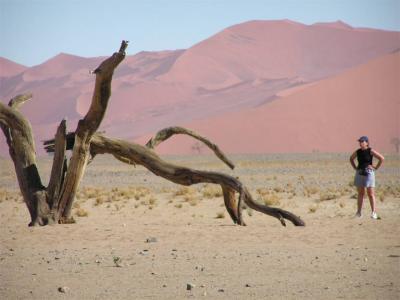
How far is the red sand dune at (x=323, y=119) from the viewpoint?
104 meters

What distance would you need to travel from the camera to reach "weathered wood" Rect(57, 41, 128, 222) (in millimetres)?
12102

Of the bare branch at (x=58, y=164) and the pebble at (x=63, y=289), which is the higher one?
the bare branch at (x=58, y=164)

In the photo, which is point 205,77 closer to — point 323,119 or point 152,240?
point 323,119

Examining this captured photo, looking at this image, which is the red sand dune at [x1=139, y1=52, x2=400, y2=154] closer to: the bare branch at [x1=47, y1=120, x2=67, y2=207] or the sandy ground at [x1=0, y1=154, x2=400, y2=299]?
the sandy ground at [x1=0, y1=154, x2=400, y2=299]

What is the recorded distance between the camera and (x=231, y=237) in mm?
12125

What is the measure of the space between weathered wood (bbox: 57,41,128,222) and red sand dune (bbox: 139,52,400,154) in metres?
88.2

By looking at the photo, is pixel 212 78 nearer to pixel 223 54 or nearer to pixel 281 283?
pixel 223 54

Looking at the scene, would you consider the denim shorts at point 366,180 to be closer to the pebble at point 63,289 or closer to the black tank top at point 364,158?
the black tank top at point 364,158

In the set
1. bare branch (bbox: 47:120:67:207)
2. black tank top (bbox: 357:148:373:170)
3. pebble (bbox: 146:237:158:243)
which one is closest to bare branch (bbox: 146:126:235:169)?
bare branch (bbox: 47:120:67:207)

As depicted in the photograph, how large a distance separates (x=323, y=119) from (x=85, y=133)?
9822 cm

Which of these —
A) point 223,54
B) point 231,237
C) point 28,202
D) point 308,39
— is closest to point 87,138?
point 28,202

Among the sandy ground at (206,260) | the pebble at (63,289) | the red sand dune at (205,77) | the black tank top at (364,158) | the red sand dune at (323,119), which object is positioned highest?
the red sand dune at (205,77)

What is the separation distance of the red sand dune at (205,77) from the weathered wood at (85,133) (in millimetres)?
113999

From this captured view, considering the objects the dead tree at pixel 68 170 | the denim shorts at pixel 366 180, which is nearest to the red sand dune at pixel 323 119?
the denim shorts at pixel 366 180
